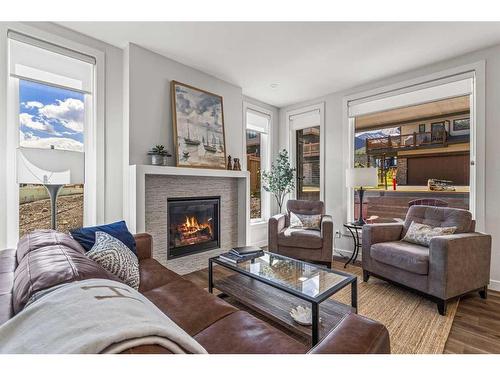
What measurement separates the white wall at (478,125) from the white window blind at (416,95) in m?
0.15

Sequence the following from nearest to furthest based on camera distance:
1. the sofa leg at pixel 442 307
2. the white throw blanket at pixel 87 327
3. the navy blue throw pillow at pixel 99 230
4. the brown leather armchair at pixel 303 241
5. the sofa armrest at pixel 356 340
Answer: the white throw blanket at pixel 87 327, the sofa armrest at pixel 356 340, the navy blue throw pillow at pixel 99 230, the sofa leg at pixel 442 307, the brown leather armchair at pixel 303 241

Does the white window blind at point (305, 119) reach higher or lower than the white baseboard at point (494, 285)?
higher

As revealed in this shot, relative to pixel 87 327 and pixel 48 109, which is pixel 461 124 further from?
pixel 48 109

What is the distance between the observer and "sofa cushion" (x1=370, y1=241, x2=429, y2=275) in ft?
7.23

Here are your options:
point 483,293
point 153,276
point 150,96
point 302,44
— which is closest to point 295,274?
point 153,276

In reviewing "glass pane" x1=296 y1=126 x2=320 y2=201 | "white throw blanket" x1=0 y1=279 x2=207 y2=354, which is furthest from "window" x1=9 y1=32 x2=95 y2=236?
"glass pane" x1=296 y1=126 x2=320 y2=201

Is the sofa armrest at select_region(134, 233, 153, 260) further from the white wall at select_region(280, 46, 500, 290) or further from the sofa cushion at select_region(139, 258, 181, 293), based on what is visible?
the white wall at select_region(280, 46, 500, 290)

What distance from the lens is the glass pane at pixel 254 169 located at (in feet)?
14.2

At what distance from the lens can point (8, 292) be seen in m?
0.90

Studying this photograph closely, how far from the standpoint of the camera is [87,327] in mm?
529

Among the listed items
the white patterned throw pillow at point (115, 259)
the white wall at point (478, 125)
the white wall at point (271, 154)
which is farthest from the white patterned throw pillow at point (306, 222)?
the white patterned throw pillow at point (115, 259)

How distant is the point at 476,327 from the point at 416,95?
2.58 m

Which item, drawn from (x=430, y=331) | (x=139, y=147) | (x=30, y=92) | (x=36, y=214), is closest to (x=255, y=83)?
(x=139, y=147)

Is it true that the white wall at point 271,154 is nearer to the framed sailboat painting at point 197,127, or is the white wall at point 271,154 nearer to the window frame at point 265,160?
→ the window frame at point 265,160
